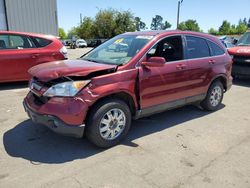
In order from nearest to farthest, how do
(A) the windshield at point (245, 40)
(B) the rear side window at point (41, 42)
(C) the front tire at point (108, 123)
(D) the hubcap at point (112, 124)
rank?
1. (C) the front tire at point (108, 123)
2. (D) the hubcap at point (112, 124)
3. (B) the rear side window at point (41, 42)
4. (A) the windshield at point (245, 40)

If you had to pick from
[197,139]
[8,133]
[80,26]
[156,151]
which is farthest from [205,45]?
[80,26]

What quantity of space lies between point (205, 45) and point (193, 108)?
1447 millimetres

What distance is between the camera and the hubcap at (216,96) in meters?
5.75

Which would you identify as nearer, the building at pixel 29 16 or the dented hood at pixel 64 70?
the dented hood at pixel 64 70

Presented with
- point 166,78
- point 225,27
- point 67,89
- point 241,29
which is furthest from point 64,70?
point 225,27

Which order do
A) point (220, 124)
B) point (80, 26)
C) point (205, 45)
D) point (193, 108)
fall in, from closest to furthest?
1. point (220, 124)
2. point (205, 45)
3. point (193, 108)
4. point (80, 26)

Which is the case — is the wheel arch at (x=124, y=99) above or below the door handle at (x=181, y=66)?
below

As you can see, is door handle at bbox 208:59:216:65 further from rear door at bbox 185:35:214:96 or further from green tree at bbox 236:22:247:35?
green tree at bbox 236:22:247:35

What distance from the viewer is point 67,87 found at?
351 cm

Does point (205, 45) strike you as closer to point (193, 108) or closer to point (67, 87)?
point (193, 108)

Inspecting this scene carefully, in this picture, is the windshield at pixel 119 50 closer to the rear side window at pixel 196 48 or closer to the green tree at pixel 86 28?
the rear side window at pixel 196 48

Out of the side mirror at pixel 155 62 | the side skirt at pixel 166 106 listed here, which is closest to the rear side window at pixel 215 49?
the side skirt at pixel 166 106

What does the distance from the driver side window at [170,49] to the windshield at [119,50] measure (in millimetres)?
262

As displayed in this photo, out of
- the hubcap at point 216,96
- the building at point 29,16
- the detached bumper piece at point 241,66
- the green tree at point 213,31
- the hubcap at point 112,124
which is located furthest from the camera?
the green tree at point 213,31
